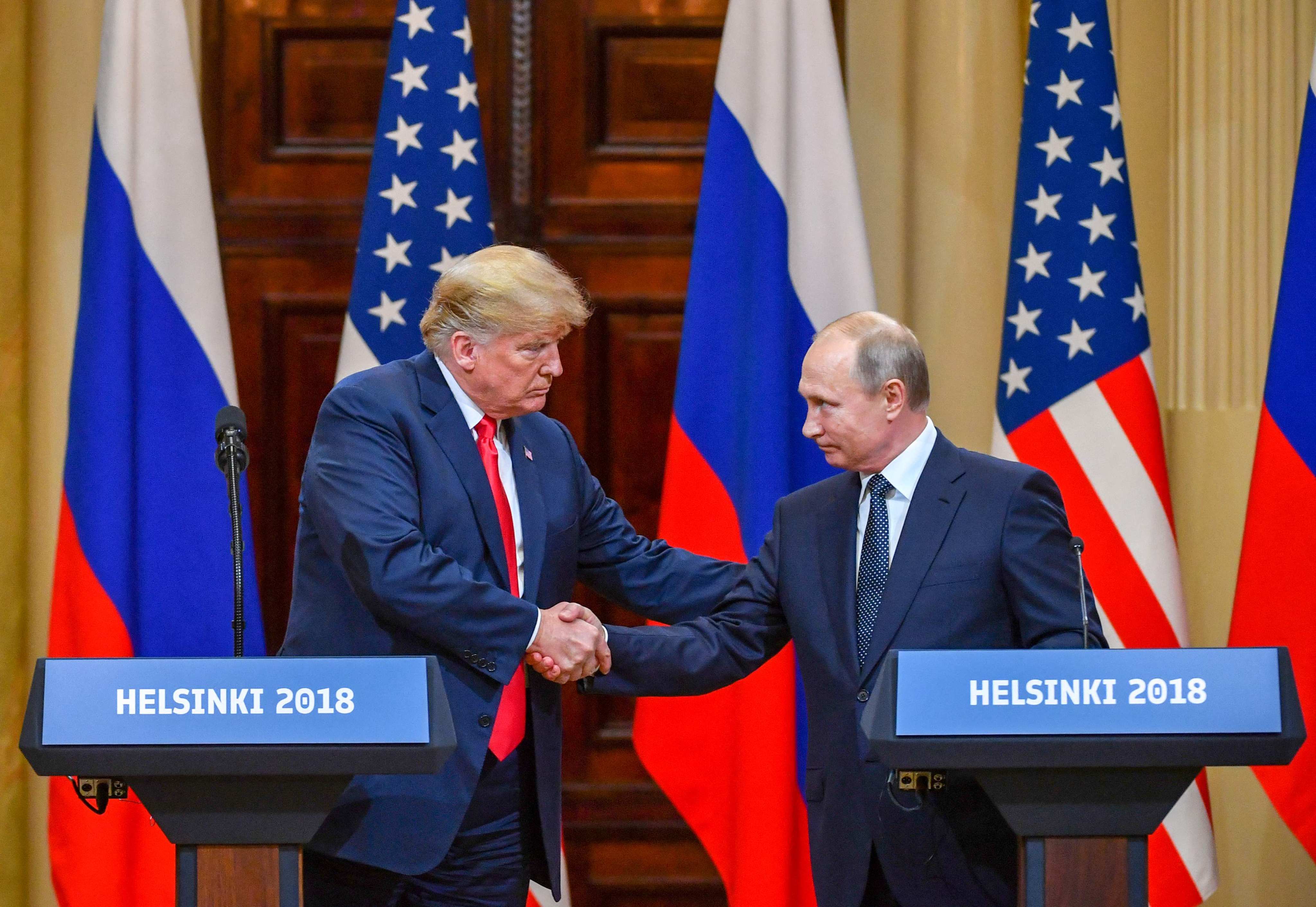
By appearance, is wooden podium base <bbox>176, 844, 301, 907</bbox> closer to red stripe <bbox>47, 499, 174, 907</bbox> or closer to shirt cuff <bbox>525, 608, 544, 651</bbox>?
shirt cuff <bbox>525, 608, 544, 651</bbox>

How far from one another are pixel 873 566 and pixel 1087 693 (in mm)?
681

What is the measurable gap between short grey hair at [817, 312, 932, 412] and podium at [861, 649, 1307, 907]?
0.78m

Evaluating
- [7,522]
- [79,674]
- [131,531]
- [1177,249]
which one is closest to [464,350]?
[79,674]

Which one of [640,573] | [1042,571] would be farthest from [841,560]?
[640,573]

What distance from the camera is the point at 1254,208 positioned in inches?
157

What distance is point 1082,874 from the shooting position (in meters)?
1.89

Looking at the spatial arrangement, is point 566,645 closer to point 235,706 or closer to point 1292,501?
point 235,706

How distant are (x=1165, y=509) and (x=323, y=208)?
2561mm

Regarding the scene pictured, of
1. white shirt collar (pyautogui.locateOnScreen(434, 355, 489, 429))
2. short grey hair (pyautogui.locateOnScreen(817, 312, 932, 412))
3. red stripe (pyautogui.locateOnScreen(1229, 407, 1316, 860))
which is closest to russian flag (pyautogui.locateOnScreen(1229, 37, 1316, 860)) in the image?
red stripe (pyautogui.locateOnScreen(1229, 407, 1316, 860))

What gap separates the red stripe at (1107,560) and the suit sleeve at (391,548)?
1.67 metres

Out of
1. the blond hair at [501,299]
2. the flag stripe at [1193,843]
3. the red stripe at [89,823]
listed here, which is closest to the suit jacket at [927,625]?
the blond hair at [501,299]

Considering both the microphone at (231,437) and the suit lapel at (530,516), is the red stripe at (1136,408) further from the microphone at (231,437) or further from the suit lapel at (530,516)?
the microphone at (231,437)

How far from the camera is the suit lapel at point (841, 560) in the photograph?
2.46 meters

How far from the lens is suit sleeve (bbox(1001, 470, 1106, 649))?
2355 millimetres
